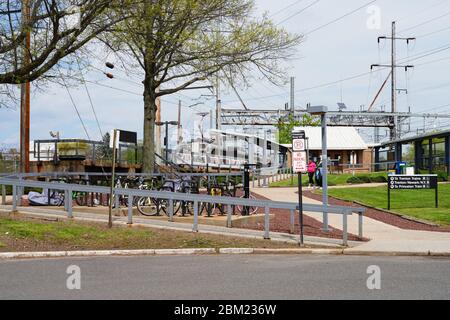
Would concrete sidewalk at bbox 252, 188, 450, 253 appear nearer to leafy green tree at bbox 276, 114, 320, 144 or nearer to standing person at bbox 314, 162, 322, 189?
standing person at bbox 314, 162, 322, 189

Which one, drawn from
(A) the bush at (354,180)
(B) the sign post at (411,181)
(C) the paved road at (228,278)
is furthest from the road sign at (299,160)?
(A) the bush at (354,180)

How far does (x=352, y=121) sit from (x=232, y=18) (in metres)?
75.0

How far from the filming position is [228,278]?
1012 cm

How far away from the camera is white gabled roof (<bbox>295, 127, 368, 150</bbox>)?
7494cm

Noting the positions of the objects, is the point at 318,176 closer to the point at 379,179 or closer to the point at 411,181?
the point at 379,179

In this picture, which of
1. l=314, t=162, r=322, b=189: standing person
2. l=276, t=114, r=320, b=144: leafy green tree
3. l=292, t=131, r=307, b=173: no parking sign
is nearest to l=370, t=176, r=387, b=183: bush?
l=314, t=162, r=322, b=189: standing person

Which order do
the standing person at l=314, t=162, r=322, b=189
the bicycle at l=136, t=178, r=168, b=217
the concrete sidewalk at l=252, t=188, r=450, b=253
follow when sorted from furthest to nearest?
the standing person at l=314, t=162, r=322, b=189 < the bicycle at l=136, t=178, r=168, b=217 < the concrete sidewalk at l=252, t=188, r=450, b=253

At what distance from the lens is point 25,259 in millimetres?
12789

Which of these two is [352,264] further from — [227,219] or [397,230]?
[397,230]

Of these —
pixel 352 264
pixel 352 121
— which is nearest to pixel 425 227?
pixel 352 264

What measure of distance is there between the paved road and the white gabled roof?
6198 cm

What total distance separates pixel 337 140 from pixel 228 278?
67.7m

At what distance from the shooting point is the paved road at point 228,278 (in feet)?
28.6

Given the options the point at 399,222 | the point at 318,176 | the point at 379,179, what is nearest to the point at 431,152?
the point at 379,179
